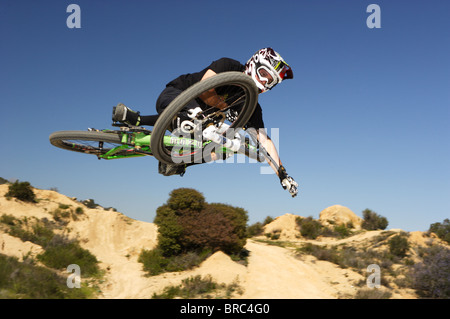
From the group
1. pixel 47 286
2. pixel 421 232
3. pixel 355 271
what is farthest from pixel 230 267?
pixel 421 232

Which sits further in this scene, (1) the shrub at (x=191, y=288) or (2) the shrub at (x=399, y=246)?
(2) the shrub at (x=399, y=246)

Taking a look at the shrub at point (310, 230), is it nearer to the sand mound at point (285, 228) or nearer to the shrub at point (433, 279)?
the sand mound at point (285, 228)

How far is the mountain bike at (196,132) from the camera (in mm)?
4211

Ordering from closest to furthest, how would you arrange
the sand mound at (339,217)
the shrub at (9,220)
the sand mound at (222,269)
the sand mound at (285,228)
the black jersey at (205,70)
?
the black jersey at (205,70), the sand mound at (222,269), the shrub at (9,220), the sand mound at (285,228), the sand mound at (339,217)

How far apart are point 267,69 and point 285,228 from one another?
27.3 metres

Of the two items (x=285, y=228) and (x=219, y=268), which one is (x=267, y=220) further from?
(x=219, y=268)

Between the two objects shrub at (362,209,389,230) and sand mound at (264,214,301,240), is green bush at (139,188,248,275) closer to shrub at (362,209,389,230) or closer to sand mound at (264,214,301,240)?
sand mound at (264,214,301,240)

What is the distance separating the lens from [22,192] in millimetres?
24391

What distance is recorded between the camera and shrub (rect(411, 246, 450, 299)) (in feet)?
40.6

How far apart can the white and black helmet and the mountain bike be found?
0.18 meters

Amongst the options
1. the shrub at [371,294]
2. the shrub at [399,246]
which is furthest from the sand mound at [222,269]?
the shrub at [399,246]

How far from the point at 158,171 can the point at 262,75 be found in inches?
94.4

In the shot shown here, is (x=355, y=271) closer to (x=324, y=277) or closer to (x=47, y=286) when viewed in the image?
(x=324, y=277)

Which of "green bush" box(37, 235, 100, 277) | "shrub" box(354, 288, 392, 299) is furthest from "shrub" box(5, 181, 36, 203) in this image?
"shrub" box(354, 288, 392, 299)
